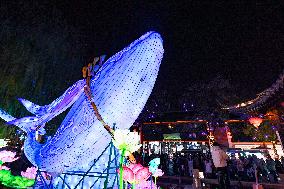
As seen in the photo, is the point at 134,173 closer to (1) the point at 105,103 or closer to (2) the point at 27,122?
(1) the point at 105,103

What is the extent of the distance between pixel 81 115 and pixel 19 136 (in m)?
9.86

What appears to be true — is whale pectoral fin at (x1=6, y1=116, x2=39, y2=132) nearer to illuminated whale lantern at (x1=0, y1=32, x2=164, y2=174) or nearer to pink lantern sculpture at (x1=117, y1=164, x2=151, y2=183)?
illuminated whale lantern at (x1=0, y1=32, x2=164, y2=174)

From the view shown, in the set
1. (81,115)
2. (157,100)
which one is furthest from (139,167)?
(157,100)

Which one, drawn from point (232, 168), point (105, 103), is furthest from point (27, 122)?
point (232, 168)

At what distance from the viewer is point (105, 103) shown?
4762 mm

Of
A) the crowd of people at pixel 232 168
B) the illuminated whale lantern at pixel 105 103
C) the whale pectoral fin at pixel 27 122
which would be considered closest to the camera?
the illuminated whale lantern at pixel 105 103

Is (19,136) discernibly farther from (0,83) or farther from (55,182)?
(55,182)

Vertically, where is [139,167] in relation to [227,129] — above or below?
below

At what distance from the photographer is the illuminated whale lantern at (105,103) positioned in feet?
15.7

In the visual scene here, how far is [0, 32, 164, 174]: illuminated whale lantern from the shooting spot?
4.78 metres

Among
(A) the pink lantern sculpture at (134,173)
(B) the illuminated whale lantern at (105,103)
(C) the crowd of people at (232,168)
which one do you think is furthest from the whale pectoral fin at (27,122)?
(C) the crowd of people at (232,168)

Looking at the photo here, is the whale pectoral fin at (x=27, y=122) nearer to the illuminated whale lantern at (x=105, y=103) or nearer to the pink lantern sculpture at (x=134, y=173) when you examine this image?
the illuminated whale lantern at (x=105, y=103)

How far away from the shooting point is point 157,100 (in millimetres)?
17906

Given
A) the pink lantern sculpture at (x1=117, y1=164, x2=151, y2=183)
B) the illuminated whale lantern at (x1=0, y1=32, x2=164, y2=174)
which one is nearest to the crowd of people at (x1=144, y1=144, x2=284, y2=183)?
the pink lantern sculpture at (x1=117, y1=164, x2=151, y2=183)
